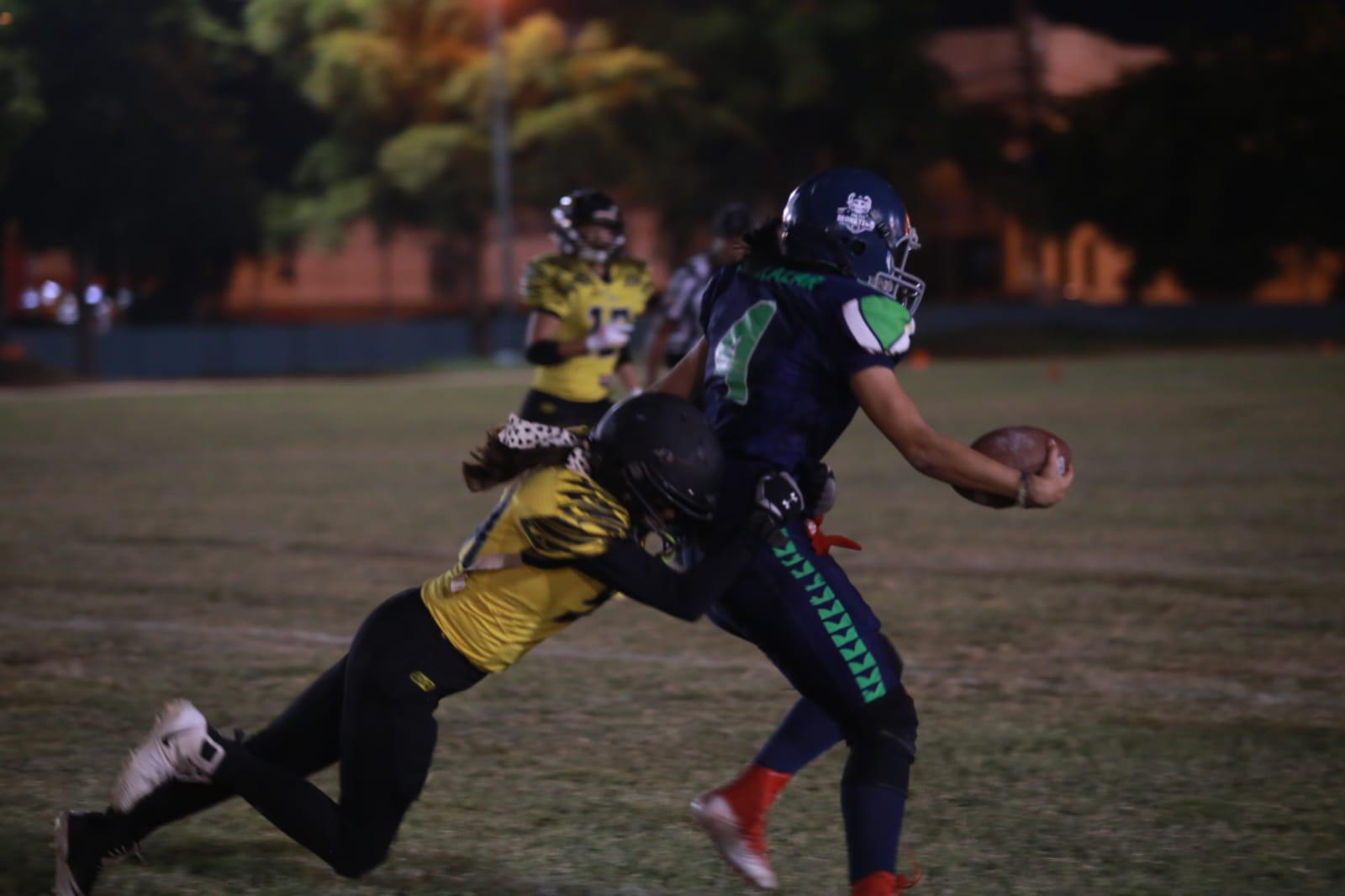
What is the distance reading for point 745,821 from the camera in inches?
166

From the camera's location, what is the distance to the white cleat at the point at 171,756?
12.7ft

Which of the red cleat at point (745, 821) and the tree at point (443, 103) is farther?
the tree at point (443, 103)

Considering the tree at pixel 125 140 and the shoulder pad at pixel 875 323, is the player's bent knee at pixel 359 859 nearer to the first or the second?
the shoulder pad at pixel 875 323

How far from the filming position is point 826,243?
3.84m

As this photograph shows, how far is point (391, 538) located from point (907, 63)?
→ 123 ft

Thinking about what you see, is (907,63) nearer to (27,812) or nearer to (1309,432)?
(1309,432)

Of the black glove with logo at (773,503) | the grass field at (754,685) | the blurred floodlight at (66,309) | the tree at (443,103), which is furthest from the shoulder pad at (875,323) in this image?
the blurred floodlight at (66,309)

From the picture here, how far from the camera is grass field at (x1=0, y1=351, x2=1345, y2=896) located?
176 inches

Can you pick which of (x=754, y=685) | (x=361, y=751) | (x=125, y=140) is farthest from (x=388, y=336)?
(x=361, y=751)

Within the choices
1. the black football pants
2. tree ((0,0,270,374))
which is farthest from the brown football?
tree ((0,0,270,374))

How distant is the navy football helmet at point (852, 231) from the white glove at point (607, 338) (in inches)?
226

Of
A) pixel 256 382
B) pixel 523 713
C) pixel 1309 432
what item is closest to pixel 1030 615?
pixel 523 713

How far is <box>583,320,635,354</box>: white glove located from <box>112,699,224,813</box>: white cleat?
5880 mm

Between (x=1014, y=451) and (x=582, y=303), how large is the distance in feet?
19.5
